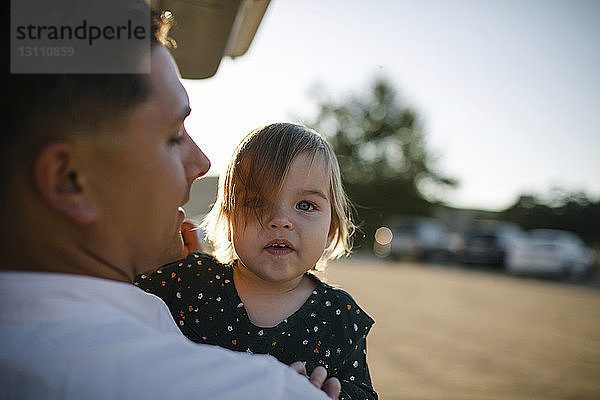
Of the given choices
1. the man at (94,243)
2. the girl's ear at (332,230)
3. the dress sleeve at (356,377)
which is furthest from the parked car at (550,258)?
the man at (94,243)

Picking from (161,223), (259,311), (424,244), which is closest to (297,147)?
(259,311)

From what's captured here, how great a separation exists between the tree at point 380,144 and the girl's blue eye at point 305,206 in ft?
100

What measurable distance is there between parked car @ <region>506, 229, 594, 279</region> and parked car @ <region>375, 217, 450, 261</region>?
4.55m

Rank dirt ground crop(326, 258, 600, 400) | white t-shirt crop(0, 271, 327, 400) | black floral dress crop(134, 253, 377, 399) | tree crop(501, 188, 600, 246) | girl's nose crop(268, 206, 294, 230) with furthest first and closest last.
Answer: tree crop(501, 188, 600, 246) < dirt ground crop(326, 258, 600, 400) < girl's nose crop(268, 206, 294, 230) < black floral dress crop(134, 253, 377, 399) < white t-shirt crop(0, 271, 327, 400)

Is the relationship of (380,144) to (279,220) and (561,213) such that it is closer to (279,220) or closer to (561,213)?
(561,213)

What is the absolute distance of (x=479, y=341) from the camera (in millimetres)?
7684

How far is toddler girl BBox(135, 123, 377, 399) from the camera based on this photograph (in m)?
1.70

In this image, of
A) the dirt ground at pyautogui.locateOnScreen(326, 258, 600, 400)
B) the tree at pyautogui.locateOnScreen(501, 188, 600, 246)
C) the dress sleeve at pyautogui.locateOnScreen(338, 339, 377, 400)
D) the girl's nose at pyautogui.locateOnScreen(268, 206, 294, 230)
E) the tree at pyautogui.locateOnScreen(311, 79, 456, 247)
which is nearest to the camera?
the dress sleeve at pyautogui.locateOnScreen(338, 339, 377, 400)

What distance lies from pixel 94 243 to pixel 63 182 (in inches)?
5.8

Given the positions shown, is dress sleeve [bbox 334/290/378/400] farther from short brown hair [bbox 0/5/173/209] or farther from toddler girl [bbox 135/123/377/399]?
short brown hair [bbox 0/5/173/209]

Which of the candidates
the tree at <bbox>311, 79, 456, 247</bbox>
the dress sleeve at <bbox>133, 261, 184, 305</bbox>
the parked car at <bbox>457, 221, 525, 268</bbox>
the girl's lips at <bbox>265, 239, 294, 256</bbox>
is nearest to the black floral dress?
the dress sleeve at <bbox>133, 261, 184, 305</bbox>

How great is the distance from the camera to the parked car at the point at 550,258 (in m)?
17.7

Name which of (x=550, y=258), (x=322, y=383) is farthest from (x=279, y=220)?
(x=550, y=258)

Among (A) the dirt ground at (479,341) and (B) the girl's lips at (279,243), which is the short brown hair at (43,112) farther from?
(A) the dirt ground at (479,341)
